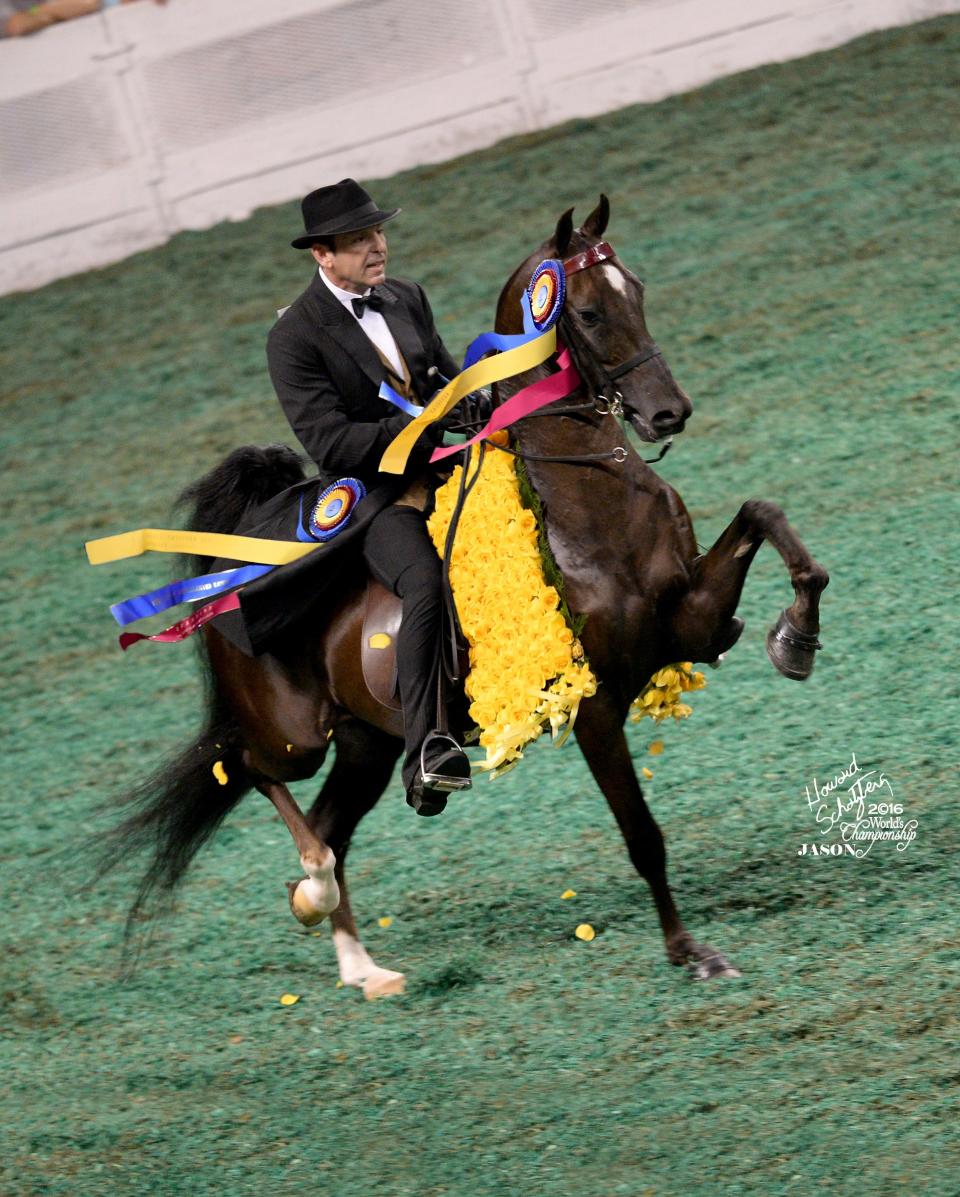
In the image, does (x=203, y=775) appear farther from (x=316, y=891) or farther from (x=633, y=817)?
(x=633, y=817)

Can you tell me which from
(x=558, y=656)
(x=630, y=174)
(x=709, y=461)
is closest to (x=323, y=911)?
(x=558, y=656)

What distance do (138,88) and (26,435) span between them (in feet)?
8.34

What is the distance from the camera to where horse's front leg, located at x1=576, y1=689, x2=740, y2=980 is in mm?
4852

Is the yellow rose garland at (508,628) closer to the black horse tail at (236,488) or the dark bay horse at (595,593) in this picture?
the dark bay horse at (595,593)

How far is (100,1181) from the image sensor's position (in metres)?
4.71

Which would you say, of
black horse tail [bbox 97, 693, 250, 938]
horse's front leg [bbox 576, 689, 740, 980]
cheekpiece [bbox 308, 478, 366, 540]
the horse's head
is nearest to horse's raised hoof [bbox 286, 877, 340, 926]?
black horse tail [bbox 97, 693, 250, 938]

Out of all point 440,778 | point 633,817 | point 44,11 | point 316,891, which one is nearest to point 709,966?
point 633,817

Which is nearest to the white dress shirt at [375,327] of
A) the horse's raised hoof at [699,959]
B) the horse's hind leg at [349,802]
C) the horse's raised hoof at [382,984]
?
the horse's hind leg at [349,802]

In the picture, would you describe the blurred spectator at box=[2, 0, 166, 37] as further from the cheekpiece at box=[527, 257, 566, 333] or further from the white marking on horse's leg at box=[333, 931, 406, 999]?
the cheekpiece at box=[527, 257, 566, 333]

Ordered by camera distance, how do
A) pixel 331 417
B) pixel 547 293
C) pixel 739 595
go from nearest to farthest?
pixel 547 293 < pixel 739 595 < pixel 331 417

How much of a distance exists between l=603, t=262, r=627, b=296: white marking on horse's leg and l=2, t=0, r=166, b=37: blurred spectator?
321 inches

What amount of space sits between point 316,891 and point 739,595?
1.67 metres

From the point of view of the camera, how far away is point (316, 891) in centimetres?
544

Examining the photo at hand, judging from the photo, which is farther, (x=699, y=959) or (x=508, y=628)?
(x=699, y=959)
